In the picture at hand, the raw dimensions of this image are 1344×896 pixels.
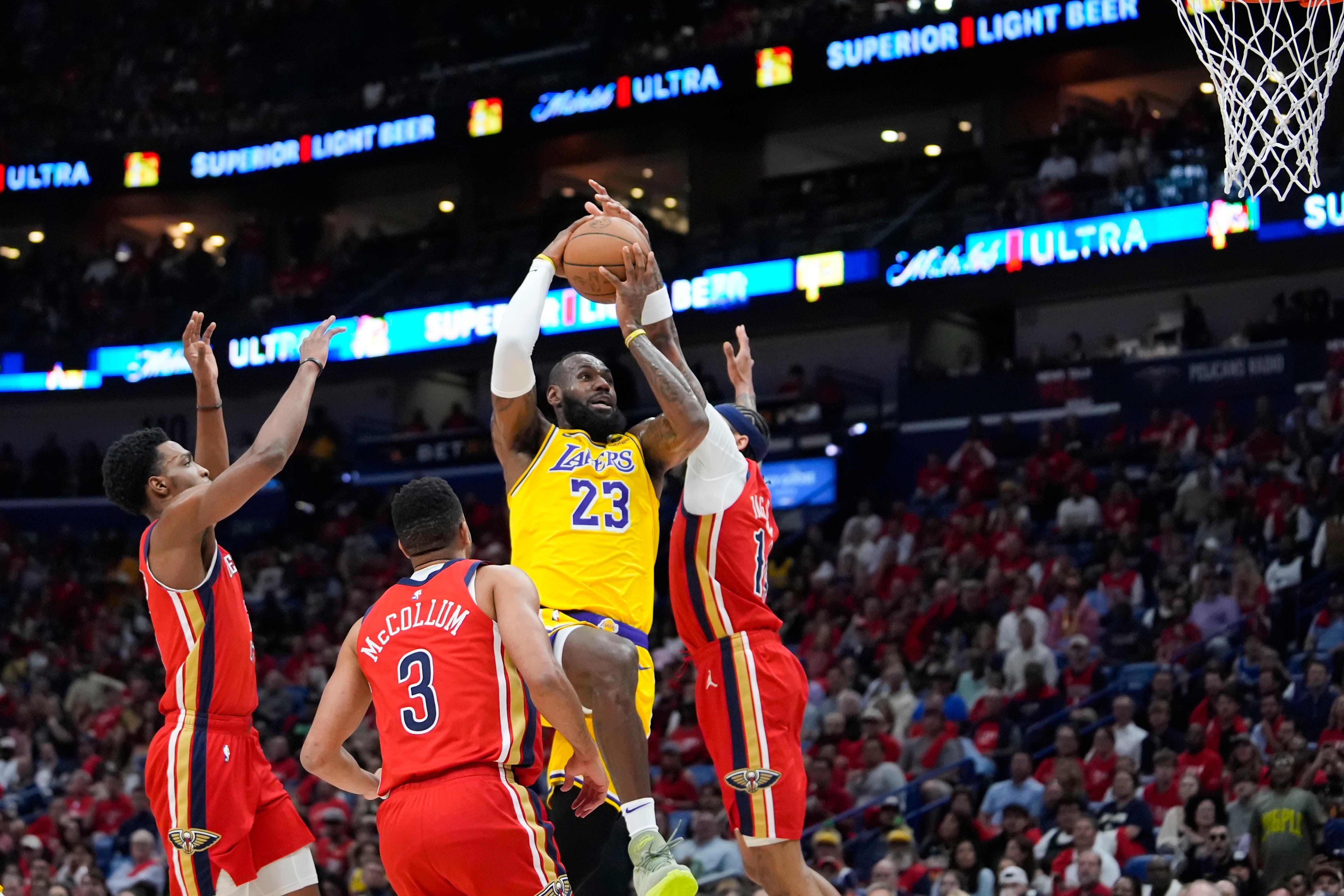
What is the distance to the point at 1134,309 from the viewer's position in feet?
68.2

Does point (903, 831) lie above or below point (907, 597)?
below

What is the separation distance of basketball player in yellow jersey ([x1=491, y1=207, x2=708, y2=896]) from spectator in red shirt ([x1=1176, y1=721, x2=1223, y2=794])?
18.7ft

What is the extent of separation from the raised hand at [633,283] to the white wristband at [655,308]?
42mm

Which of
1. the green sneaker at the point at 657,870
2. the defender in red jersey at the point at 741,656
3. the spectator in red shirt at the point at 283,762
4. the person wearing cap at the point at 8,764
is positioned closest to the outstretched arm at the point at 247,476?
the defender in red jersey at the point at 741,656

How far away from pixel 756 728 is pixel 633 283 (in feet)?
5.54

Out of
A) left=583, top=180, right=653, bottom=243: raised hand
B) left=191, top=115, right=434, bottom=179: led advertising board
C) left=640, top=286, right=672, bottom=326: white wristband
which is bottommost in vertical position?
left=640, top=286, right=672, bottom=326: white wristband

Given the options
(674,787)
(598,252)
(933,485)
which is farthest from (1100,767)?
(933,485)

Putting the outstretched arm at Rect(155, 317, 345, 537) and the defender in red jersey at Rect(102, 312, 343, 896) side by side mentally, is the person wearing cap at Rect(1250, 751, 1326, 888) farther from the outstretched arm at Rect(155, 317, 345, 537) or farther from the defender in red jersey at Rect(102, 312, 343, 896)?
the outstretched arm at Rect(155, 317, 345, 537)

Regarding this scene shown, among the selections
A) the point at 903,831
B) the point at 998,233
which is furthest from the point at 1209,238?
the point at 903,831

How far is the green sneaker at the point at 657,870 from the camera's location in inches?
193

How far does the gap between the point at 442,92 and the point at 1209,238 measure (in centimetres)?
1228

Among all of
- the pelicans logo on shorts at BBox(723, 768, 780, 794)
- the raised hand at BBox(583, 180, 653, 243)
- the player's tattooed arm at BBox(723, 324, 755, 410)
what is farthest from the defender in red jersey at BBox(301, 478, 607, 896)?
the player's tattooed arm at BBox(723, 324, 755, 410)

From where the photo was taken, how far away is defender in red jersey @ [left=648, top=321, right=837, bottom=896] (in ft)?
19.4

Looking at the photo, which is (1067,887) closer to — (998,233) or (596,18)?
(998,233)
